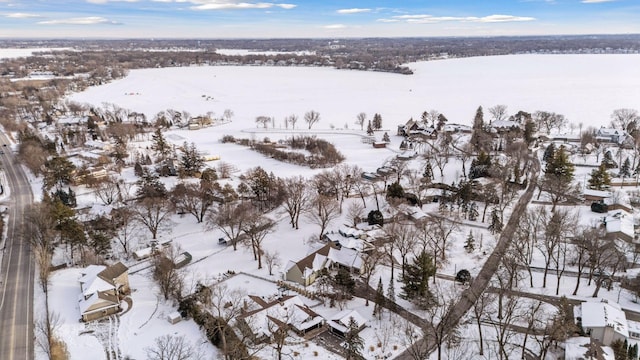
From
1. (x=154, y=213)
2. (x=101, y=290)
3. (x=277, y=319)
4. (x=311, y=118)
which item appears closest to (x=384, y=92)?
(x=311, y=118)

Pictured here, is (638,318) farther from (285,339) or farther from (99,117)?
(99,117)

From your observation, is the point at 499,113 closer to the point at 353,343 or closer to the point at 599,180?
the point at 599,180

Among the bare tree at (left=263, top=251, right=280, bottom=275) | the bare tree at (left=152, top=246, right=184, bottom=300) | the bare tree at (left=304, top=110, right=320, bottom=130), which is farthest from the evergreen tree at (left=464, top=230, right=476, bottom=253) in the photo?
the bare tree at (left=304, top=110, right=320, bottom=130)

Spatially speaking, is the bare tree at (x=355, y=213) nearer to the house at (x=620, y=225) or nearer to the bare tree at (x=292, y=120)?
the house at (x=620, y=225)

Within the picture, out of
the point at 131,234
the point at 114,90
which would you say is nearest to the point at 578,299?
the point at 131,234

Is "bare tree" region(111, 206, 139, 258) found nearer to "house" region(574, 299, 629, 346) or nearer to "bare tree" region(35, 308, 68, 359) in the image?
"bare tree" region(35, 308, 68, 359)

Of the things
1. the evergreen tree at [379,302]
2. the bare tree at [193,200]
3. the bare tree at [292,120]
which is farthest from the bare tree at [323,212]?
the bare tree at [292,120]
